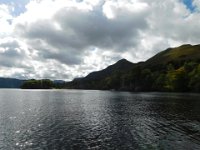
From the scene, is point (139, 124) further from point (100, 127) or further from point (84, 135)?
point (84, 135)

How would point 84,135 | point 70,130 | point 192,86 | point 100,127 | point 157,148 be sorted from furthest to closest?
point 192,86, point 100,127, point 70,130, point 84,135, point 157,148

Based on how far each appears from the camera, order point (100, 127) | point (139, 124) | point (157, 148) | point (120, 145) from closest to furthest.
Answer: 1. point (157, 148)
2. point (120, 145)
3. point (100, 127)
4. point (139, 124)

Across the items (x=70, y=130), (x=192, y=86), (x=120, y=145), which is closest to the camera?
(x=120, y=145)

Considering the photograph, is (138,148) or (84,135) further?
(84,135)

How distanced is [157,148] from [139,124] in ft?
64.7

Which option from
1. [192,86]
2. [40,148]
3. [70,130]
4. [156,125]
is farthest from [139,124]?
[192,86]

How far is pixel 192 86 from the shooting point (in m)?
196

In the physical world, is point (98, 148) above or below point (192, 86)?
below

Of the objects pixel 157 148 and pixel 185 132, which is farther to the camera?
pixel 185 132

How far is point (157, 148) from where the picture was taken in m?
32.5

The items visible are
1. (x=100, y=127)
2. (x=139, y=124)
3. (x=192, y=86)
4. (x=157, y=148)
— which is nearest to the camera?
(x=157, y=148)

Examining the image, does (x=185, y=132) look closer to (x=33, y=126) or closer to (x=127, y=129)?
(x=127, y=129)

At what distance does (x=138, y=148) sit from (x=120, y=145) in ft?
9.56

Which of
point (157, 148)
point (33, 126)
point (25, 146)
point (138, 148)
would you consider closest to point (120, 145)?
point (138, 148)
